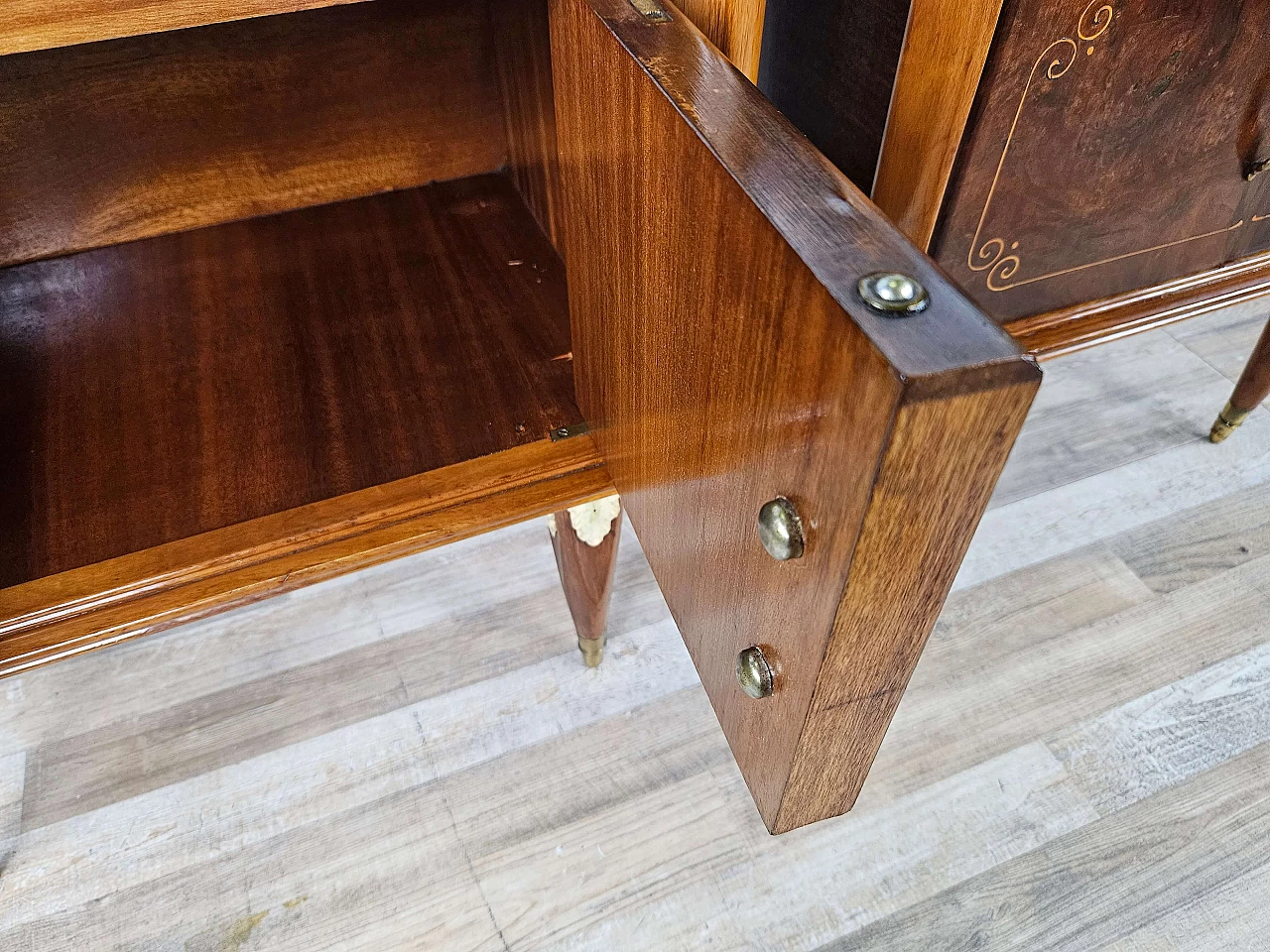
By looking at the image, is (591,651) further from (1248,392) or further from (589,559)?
(1248,392)

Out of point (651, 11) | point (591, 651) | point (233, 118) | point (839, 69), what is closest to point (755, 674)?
point (651, 11)

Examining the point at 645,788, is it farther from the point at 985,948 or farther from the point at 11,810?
the point at 11,810

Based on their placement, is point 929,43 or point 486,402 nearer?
point 929,43

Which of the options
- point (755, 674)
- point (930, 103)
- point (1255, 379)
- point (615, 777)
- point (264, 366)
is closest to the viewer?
point (755, 674)

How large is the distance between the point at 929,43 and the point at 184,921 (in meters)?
0.71

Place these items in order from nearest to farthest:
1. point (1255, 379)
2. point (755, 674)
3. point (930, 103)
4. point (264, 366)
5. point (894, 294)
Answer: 1. point (894, 294)
2. point (755, 674)
3. point (930, 103)
4. point (264, 366)
5. point (1255, 379)

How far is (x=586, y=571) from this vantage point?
66 cm

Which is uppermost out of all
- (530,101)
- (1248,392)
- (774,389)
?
(774,389)

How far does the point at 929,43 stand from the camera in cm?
42

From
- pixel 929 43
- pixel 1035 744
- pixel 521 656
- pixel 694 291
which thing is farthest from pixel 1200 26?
pixel 521 656

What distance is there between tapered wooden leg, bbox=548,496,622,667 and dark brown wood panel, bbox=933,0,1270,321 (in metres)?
0.27

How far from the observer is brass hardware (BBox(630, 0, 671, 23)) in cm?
33

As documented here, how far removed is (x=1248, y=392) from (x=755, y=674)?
81cm

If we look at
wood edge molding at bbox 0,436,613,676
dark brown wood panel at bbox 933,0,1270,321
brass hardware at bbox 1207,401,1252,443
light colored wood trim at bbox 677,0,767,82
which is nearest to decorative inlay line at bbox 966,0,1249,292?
dark brown wood panel at bbox 933,0,1270,321
